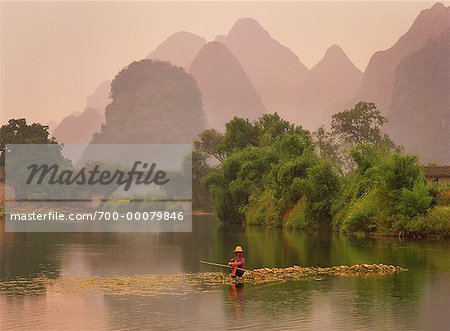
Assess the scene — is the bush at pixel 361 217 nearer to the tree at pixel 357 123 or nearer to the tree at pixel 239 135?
the tree at pixel 239 135

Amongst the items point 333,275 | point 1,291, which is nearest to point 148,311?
point 1,291

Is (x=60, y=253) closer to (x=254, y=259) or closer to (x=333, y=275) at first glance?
(x=254, y=259)

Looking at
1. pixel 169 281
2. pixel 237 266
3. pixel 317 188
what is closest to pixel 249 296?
pixel 237 266

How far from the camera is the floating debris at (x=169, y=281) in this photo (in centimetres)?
3144

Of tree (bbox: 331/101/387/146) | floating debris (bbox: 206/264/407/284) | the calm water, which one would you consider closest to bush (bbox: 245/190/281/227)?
the calm water

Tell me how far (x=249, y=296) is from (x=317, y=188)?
42.1 m

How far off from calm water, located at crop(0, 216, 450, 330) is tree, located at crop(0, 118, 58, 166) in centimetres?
9474

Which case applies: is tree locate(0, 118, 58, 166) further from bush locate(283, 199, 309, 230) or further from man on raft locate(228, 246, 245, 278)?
man on raft locate(228, 246, 245, 278)

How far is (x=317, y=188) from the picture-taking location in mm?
70812

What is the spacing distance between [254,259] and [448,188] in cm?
2433

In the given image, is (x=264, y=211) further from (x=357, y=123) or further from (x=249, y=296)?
(x=357, y=123)

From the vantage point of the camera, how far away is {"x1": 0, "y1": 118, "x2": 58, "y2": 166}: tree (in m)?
145

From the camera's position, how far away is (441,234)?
58719 mm

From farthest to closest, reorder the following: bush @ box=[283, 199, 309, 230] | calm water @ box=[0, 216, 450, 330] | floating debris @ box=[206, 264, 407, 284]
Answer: bush @ box=[283, 199, 309, 230] < floating debris @ box=[206, 264, 407, 284] < calm water @ box=[0, 216, 450, 330]
